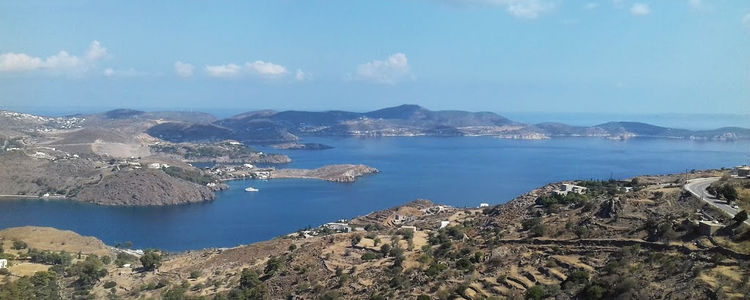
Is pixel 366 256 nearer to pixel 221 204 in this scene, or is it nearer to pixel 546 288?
pixel 546 288

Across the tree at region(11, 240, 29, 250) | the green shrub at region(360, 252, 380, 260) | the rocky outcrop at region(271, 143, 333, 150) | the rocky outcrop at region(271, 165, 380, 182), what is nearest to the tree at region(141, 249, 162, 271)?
the tree at region(11, 240, 29, 250)

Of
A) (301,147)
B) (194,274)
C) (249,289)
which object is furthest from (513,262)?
(301,147)

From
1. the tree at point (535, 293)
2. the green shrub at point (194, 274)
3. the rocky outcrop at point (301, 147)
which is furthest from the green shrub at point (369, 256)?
the rocky outcrop at point (301, 147)

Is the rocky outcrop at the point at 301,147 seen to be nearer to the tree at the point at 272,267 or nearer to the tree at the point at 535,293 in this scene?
the tree at the point at 272,267

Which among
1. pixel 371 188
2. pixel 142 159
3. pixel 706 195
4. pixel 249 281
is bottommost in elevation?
pixel 371 188

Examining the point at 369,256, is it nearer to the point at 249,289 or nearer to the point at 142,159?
the point at 249,289

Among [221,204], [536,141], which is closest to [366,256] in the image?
[221,204]

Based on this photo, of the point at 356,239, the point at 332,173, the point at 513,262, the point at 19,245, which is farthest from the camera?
the point at 332,173
